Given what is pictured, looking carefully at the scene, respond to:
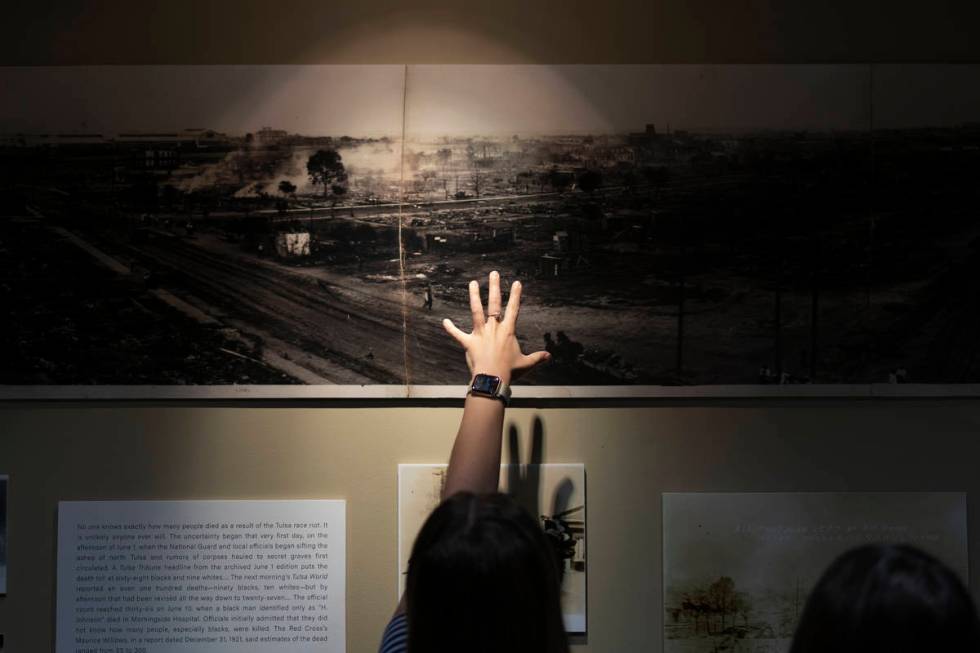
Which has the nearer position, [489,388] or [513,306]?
[489,388]

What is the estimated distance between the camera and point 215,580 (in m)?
2.31

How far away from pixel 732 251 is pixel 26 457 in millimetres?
2025

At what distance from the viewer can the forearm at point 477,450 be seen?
6.27 ft

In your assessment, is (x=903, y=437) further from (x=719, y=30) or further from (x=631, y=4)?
(x=631, y=4)

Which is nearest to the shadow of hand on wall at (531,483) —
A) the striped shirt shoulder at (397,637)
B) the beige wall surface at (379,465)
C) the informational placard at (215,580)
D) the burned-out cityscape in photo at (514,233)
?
the beige wall surface at (379,465)

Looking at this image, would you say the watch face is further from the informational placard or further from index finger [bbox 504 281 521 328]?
the informational placard

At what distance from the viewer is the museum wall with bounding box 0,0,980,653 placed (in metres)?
2.33

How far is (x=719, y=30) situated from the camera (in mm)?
2361

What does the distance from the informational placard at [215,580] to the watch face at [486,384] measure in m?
0.57

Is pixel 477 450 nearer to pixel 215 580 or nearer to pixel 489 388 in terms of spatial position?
pixel 489 388

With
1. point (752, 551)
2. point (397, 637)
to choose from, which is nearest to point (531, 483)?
point (752, 551)

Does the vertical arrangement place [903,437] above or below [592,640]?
above

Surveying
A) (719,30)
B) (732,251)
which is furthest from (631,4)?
(732,251)

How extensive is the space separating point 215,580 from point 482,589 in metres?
1.34
